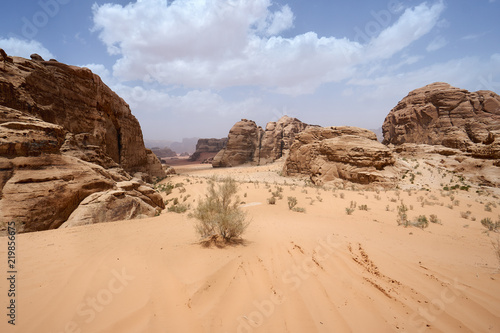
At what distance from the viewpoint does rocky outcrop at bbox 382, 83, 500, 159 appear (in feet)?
79.8

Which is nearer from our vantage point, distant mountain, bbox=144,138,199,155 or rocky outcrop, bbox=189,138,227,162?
rocky outcrop, bbox=189,138,227,162

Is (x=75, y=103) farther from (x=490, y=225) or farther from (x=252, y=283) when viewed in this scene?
(x=490, y=225)

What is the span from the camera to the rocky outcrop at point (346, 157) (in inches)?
584

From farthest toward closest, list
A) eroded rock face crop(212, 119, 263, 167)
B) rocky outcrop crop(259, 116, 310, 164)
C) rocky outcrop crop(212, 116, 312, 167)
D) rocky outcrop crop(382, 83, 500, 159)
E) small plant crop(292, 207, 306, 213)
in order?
rocky outcrop crop(259, 116, 310, 164) → rocky outcrop crop(212, 116, 312, 167) → eroded rock face crop(212, 119, 263, 167) → rocky outcrop crop(382, 83, 500, 159) → small plant crop(292, 207, 306, 213)

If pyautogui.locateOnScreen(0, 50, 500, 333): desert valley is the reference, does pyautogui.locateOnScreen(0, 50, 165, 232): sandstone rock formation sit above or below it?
above

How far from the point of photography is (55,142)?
6098 millimetres

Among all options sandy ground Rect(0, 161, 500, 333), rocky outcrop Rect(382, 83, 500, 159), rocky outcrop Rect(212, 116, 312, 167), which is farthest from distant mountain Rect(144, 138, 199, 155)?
sandy ground Rect(0, 161, 500, 333)

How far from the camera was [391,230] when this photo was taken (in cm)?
529

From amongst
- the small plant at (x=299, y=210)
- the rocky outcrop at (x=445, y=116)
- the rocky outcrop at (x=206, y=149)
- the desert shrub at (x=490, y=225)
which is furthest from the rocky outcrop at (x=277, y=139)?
the desert shrub at (x=490, y=225)

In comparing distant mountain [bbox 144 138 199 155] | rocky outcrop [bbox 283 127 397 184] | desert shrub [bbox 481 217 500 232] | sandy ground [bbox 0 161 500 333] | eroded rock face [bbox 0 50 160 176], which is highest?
distant mountain [bbox 144 138 199 155]

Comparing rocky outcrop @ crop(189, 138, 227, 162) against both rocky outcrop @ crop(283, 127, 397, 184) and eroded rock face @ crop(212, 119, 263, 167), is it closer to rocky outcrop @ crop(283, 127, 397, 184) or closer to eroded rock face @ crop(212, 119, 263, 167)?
eroded rock face @ crop(212, 119, 263, 167)

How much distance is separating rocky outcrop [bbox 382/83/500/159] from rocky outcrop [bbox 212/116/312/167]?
61.0ft

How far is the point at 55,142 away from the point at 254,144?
1515 inches

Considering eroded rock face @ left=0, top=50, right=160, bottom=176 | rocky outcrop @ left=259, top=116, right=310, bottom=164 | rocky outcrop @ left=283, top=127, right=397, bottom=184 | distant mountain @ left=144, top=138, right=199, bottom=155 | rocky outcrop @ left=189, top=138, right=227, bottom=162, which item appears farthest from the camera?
distant mountain @ left=144, top=138, right=199, bottom=155
